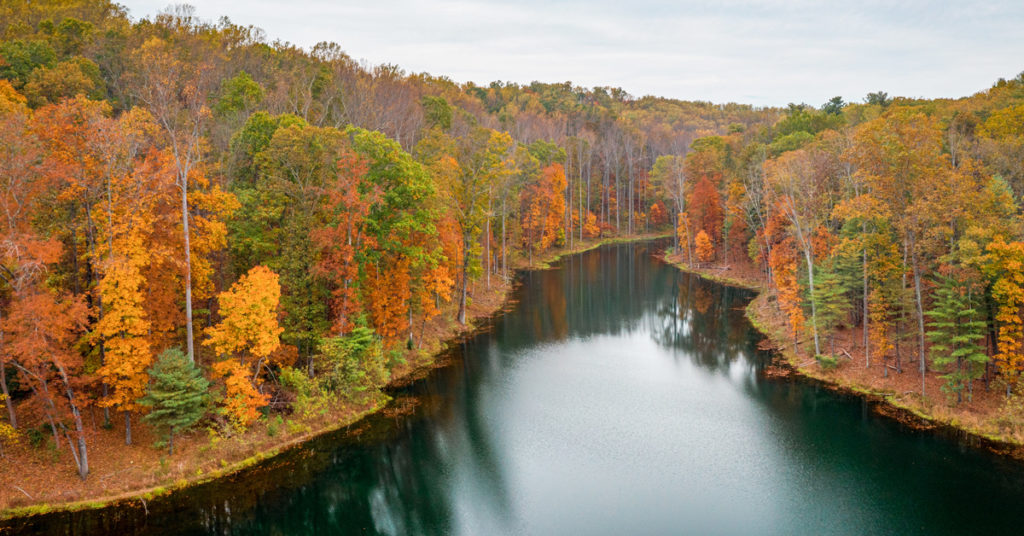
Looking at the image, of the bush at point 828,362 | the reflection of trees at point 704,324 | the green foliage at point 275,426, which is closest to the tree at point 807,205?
the bush at point 828,362

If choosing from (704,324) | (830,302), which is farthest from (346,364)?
(704,324)

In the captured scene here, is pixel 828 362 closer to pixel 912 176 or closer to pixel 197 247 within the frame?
pixel 912 176

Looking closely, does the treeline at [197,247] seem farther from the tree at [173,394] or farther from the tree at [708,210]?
the tree at [708,210]

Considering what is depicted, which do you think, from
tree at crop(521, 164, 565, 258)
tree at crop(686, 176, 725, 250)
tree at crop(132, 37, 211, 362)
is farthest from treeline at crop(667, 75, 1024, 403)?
tree at crop(521, 164, 565, 258)

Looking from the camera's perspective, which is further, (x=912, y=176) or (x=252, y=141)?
(x=252, y=141)

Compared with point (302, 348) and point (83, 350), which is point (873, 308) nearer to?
point (302, 348)
